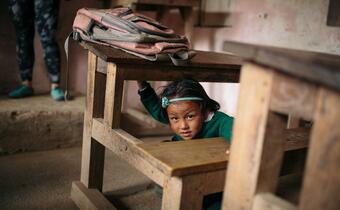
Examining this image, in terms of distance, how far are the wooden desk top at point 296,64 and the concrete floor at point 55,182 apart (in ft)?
4.74

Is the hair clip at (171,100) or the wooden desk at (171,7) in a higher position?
the wooden desk at (171,7)

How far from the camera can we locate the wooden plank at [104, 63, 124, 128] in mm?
1661

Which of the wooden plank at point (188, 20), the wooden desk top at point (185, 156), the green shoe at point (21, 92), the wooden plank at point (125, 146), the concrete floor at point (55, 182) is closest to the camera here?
the wooden desk top at point (185, 156)

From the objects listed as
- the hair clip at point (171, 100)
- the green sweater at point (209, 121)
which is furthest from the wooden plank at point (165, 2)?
the hair clip at point (171, 100)

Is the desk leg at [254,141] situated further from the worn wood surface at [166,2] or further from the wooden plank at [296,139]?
the worn wood surface at [166,2]

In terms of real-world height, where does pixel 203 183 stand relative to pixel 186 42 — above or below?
below

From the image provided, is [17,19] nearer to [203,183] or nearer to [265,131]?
[203,183]

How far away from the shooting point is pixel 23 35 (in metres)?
2.94

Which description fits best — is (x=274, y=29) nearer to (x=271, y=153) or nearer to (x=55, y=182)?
(x=55, y=182)

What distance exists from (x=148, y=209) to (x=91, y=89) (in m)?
0.75

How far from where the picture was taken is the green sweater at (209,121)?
167 cm

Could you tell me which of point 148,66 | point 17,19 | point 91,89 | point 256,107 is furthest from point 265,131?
point 17,19

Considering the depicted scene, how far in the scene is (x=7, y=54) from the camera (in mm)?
3221

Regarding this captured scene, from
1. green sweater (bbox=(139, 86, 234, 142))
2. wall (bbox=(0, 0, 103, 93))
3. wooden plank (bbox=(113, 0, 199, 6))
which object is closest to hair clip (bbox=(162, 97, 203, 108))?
green sweater (bbox=(139, 86, 234, 142))
